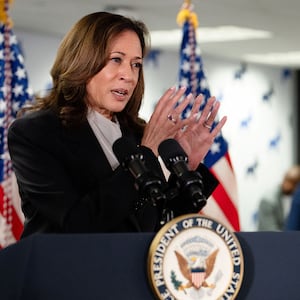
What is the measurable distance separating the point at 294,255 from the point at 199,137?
466 millimetres

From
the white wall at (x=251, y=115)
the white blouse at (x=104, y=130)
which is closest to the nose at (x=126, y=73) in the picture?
the white blouse at (x=104, y=130)

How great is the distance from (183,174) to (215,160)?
244 centimetres

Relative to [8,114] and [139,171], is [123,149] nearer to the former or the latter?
[139,171]

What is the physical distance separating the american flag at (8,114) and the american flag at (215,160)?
2.61 ft

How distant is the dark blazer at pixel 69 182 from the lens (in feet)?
4.89

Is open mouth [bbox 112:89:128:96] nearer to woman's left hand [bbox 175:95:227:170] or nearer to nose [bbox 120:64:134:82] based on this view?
nose [bbox 120:64:134:82]

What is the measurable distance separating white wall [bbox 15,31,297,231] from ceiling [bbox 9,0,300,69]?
0.81 m

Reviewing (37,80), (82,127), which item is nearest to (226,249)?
(82,127)

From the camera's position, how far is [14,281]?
1253 mm

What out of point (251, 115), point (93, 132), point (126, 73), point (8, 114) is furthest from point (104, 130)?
point (251, 115)

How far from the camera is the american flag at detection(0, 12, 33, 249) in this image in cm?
337

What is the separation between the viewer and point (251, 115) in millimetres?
9227

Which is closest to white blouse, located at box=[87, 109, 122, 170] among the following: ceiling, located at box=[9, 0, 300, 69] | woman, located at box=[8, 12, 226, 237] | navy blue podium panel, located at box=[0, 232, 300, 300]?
woman, located at box=[8, 12, 226, 237]

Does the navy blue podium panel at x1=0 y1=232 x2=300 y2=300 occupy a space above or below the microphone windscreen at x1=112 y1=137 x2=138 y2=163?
below
